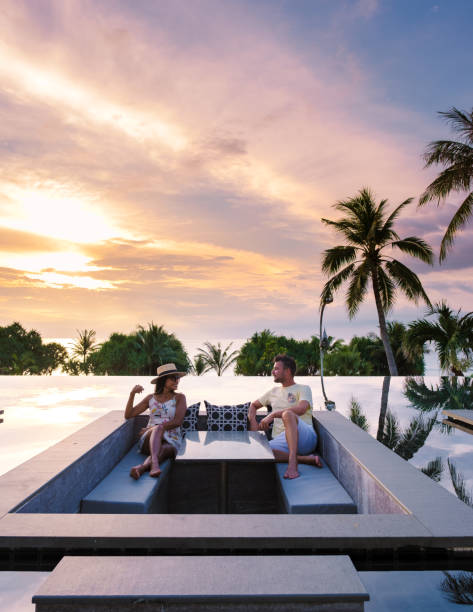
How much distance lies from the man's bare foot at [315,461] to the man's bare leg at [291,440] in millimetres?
195

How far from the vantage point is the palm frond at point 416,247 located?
17984 millimetres

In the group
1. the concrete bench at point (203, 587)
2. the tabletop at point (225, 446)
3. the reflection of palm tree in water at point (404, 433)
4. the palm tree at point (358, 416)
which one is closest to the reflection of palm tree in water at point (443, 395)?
the reflection of palm tree in water at point (404, 433)

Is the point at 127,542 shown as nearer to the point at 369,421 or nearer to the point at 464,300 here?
the point at 369,421

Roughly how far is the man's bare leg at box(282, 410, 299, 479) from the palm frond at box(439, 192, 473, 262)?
14.4m

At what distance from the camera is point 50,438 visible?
504 centimetres

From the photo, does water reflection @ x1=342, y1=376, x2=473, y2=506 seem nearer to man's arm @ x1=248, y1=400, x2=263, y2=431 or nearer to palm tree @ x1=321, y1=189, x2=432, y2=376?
man's arm @ x1=248, y1=400, x2=263, y2=431

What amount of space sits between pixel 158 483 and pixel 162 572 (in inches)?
76.8

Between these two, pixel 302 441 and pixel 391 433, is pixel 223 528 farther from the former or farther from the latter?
pixel 391 433

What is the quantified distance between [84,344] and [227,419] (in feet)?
107

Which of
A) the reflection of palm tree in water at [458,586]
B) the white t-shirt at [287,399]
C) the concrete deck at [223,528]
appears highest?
the white t-shirt at [287,399]

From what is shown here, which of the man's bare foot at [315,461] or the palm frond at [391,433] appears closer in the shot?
the man's bare foot at [315,461]

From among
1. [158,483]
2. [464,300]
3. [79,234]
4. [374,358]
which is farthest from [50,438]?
[374,358]

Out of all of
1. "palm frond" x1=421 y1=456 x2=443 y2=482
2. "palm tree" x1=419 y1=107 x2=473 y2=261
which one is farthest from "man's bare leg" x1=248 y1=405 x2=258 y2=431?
"palm tree" x1=419 y1=107 x2=473 y2=261

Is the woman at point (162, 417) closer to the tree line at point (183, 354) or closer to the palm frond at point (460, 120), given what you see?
the palm frond at point (460, 120)
